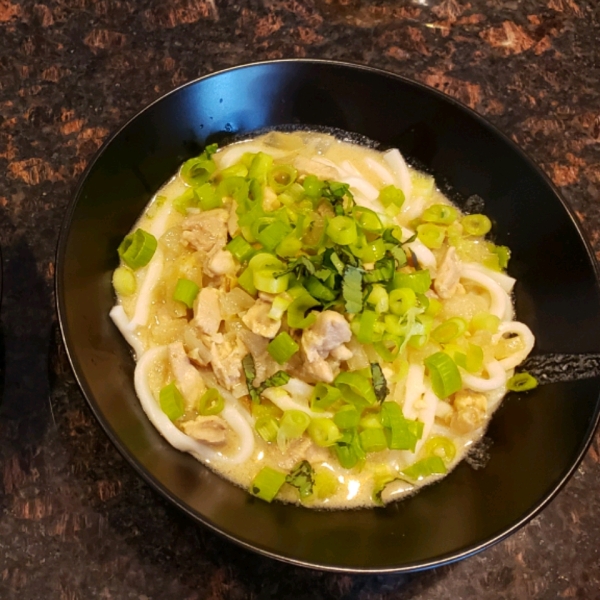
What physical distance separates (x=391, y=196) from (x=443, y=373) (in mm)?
802

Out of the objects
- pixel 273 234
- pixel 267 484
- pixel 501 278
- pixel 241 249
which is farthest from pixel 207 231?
pixel 501 278

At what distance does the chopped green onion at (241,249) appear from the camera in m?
2.24

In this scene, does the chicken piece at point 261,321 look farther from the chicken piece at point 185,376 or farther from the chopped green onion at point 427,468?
the chopped green onion at point 427,468

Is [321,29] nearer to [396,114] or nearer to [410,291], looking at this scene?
[396,114]

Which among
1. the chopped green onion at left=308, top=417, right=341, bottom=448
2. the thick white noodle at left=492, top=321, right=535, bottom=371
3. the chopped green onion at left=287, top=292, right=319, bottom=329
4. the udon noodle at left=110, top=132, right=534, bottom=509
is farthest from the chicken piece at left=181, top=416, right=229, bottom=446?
the thick white noodle at left=492, top=321, right=535, bottom=371

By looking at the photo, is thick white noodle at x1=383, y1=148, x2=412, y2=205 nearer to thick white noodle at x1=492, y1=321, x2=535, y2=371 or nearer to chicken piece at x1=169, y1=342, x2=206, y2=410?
thick white noodle at x1=492, y1=321, x2=535, y2=371

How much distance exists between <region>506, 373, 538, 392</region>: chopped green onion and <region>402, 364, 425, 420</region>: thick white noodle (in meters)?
0.35

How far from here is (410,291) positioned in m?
2.19

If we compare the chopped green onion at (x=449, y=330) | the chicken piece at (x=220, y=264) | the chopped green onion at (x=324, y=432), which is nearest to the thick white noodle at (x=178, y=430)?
the chopped green onion at (x=324, y=432)

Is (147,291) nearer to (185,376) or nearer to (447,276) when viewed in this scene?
(185,376)

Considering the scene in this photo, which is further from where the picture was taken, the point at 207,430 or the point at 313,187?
the point at 313,187

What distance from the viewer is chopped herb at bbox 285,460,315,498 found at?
6.69ft

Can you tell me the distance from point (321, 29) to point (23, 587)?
9.19ft

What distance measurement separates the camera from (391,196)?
2.58m
